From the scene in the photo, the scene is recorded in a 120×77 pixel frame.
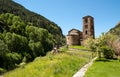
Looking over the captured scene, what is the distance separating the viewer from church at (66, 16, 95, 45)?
275 ft

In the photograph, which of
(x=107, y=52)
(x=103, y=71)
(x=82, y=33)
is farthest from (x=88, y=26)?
(x=103, y=71)

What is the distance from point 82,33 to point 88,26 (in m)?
4.21

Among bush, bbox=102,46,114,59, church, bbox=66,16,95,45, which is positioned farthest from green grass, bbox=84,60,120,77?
church, bbox=66,16,95,45

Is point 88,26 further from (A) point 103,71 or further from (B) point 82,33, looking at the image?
(A) point 103,71

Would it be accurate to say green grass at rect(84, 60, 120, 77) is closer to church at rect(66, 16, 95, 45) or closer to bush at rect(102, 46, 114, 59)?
bush at rect(102, 46, 114, 59)

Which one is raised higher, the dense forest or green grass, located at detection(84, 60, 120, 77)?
the dense forest

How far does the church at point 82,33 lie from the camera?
83875mm

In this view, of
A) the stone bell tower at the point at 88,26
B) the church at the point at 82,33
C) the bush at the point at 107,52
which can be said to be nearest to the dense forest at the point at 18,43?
the church at the point at 82,33

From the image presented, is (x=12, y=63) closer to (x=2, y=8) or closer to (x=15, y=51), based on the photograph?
(x=15, y=51)

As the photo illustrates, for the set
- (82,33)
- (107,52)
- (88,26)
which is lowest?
Result: (107,52)

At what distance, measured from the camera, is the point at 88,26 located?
282 ft

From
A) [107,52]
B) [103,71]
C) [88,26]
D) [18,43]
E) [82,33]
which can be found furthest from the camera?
[82,33]

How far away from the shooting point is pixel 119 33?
60.7m

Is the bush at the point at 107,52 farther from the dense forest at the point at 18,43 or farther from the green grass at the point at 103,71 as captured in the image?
the dense forest at the point at 18,43
